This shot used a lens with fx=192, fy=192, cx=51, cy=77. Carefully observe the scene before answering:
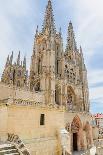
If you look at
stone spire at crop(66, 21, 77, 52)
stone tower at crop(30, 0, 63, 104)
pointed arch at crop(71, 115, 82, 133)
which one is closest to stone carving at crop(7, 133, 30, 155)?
stone tower at crop(30, 0, 63, 104)

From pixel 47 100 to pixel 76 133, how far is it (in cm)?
796

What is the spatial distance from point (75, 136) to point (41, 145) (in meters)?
18.1

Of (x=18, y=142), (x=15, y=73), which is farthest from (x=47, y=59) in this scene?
(x=18, y=142)

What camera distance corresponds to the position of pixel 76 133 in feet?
113

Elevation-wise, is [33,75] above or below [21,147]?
above

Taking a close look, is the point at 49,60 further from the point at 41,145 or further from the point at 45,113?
the point at 41,145

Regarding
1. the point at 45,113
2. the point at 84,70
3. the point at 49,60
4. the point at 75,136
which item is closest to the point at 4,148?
the point at 45,113

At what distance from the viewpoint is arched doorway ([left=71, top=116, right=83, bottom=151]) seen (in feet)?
108

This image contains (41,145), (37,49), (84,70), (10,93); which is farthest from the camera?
(84,70)

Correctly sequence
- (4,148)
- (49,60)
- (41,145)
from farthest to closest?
1. (49,60)
2. (41,145)
3. (4,148)

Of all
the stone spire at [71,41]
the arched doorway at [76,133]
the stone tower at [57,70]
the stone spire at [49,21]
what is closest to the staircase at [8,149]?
the arched doorway at [76,133]

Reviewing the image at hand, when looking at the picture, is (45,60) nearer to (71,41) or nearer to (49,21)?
(49,21)

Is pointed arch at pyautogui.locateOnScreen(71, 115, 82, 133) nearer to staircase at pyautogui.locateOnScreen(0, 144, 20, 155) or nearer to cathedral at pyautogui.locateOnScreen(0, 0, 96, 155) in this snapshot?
cathedral at pyautogui.locateOnScreen(0, 0, 96, 155)

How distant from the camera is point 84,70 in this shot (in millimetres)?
49656
